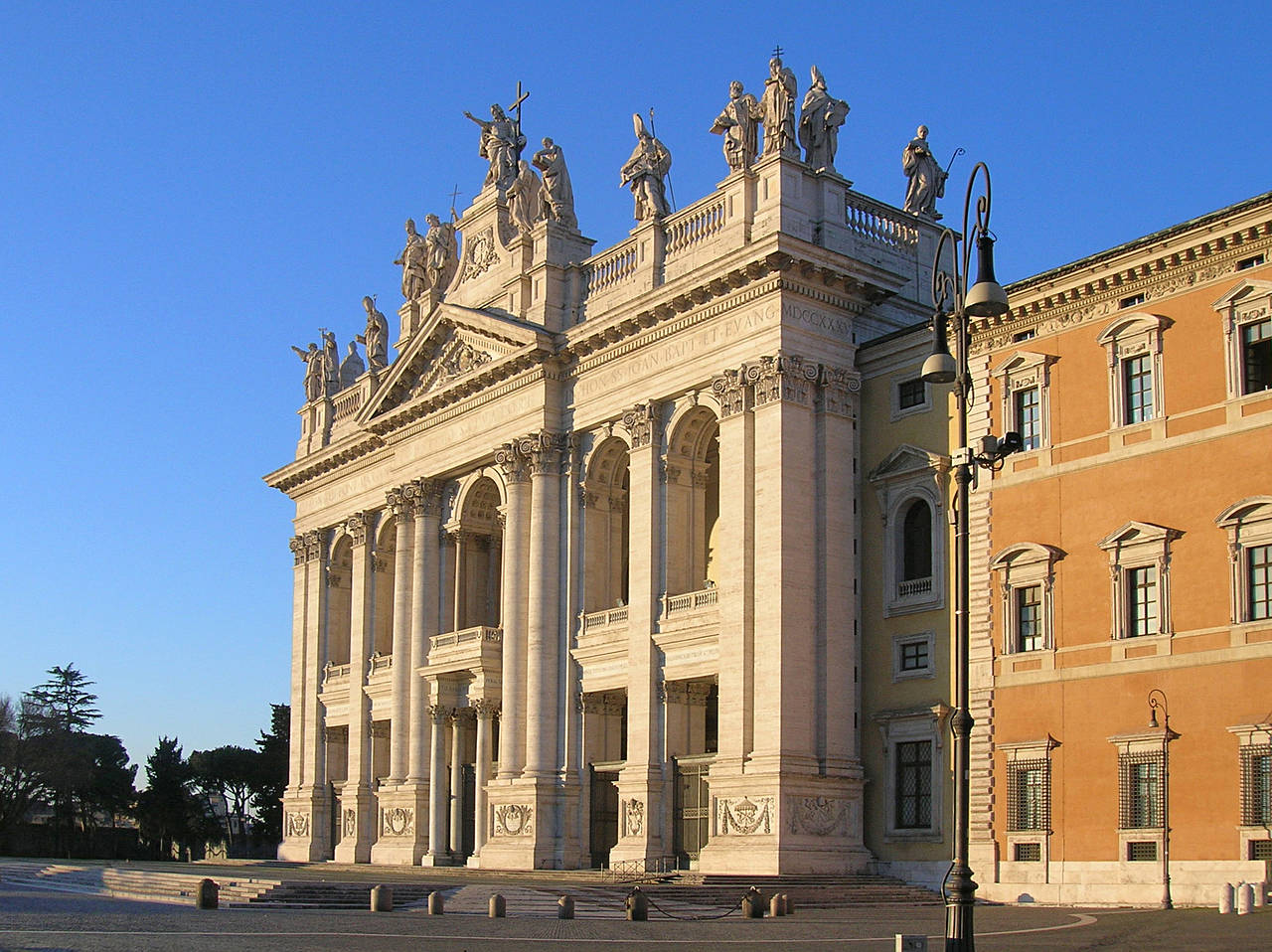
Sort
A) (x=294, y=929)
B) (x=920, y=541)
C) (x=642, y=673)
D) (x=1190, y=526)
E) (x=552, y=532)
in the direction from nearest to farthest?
(x=294, y=929)
(x=1190, y=526)
(x=920, y=541)
(x=642, y=673)
(x=552, y=532)

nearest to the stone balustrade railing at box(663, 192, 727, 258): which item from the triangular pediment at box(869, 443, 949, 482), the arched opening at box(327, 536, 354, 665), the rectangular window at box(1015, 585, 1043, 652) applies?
the triangular pediment at box(869, 443, 949, 482)

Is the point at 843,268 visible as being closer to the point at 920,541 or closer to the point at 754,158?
the point at 754,158

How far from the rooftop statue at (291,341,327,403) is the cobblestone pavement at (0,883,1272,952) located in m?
31.3

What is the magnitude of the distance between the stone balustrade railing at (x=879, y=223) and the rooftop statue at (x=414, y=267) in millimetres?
18355

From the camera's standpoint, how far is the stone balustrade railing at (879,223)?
1509 inches

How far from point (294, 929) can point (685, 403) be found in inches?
714

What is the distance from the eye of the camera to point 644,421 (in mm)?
39438

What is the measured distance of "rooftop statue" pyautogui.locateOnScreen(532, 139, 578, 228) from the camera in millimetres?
44719

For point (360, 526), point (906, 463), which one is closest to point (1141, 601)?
point (906, 463)

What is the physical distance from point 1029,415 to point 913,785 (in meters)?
8.47

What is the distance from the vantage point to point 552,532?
42.2 metres

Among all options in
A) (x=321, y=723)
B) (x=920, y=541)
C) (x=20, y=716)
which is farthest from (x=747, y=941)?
(x=20, y=716)

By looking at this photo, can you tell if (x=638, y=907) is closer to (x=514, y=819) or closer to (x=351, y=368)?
(x=514, y=819)

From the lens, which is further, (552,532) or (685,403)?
(552,532)
